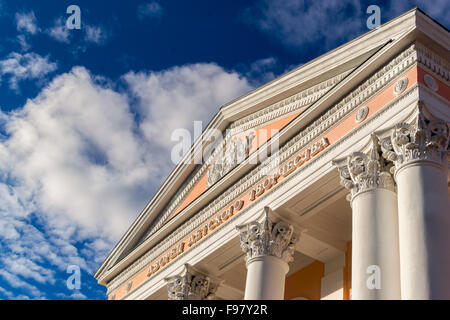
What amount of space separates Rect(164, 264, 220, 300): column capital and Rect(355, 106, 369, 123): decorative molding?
6142 millimetres

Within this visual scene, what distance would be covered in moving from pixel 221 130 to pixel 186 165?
66.7 inches

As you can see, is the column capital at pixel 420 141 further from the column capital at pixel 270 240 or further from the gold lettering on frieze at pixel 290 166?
the column capital at pixel 270 240

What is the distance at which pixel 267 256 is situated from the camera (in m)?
13.3

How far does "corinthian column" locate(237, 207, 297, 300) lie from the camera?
13094 mm

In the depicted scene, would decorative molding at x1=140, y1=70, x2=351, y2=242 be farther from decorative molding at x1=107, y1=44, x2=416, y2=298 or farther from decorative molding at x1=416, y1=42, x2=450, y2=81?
decorative molding at x1=416, y1=42, x2=450, y2=81

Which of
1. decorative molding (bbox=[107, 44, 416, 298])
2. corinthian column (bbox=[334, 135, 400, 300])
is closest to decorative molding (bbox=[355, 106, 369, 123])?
decorative molding (bbox=[107, 44, 416, 298])

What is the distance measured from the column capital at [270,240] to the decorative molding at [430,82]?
419 cm

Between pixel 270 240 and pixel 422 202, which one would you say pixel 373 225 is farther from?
pixel 270 240

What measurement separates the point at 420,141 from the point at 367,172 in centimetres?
117

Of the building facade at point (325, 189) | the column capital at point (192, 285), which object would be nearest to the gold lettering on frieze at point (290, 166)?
the building facade at point (325, 189)

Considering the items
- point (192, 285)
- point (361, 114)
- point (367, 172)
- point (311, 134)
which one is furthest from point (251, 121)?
point (367, 172)

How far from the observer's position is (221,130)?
1844 centimetres
